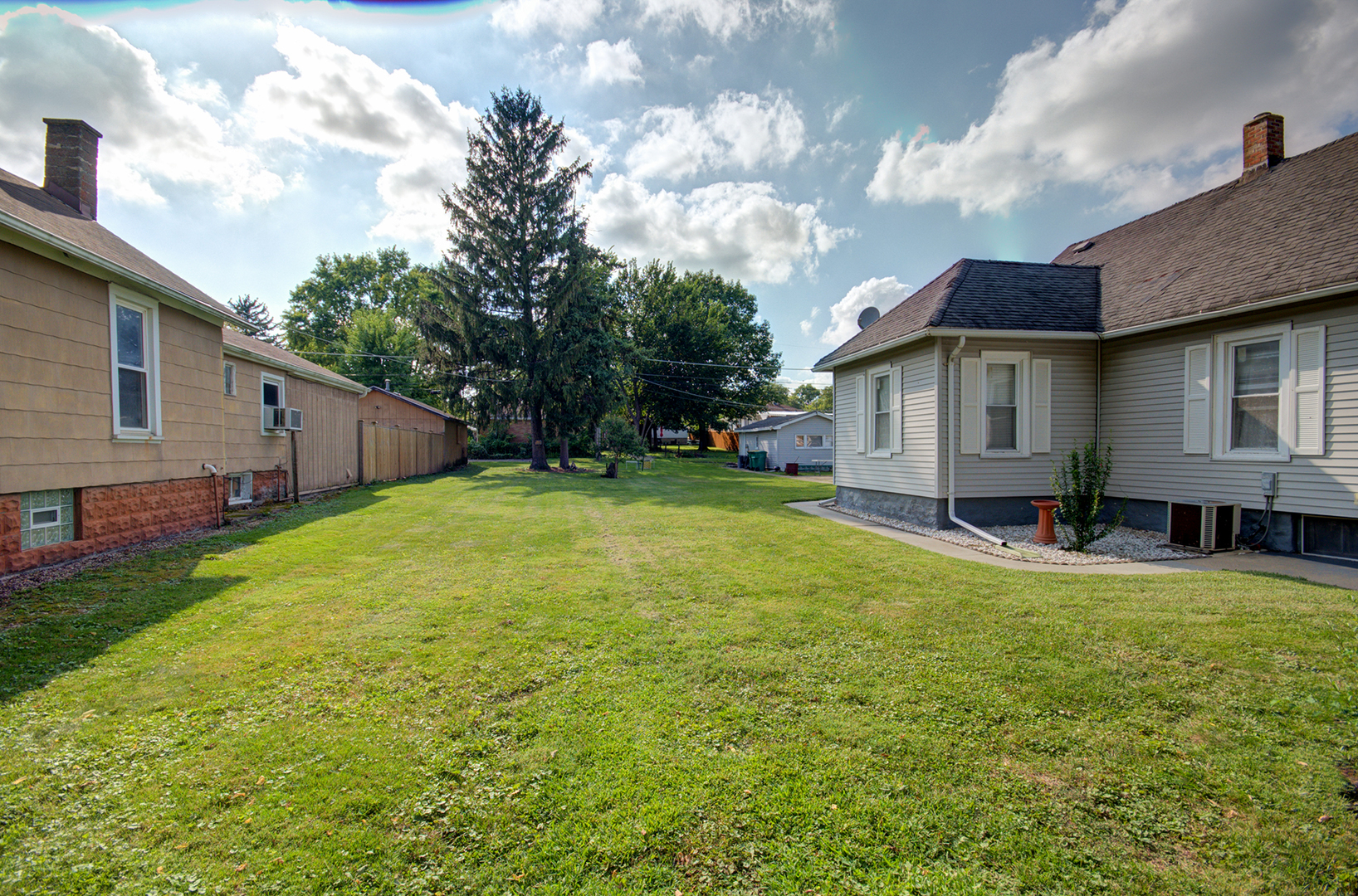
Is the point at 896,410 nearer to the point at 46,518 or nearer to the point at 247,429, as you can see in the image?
the point at 46,518

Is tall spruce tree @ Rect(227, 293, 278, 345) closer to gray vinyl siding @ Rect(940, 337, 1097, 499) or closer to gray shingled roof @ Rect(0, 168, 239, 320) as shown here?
gray shingled roof @ Rect(0, 168, 239, 320)

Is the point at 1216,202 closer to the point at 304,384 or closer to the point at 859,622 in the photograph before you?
the point at 859,622

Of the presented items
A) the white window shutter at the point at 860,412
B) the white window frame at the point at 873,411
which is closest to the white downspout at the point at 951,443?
the white window frame at the point at 873,411

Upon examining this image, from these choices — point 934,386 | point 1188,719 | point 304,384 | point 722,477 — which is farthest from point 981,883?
point 722,477

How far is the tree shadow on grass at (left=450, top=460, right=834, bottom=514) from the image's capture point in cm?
1243

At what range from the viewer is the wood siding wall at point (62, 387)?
16.9 feet

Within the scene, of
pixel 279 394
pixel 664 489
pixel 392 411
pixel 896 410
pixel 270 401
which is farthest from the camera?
pixel 392 411

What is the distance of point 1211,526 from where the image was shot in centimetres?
694

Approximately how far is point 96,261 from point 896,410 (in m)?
11.4

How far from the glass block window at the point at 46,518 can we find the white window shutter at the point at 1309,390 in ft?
47.9

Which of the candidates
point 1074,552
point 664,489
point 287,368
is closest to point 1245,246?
point 1074,552

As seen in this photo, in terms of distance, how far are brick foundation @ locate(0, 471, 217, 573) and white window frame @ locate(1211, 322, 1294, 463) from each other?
1447cm

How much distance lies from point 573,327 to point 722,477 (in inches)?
345

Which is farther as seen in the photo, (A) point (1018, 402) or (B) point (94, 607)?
(A) point (1018, 402)
